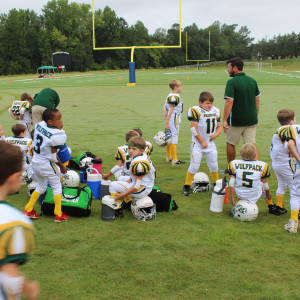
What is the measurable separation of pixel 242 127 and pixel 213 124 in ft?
3.62

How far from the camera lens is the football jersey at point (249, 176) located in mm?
5422

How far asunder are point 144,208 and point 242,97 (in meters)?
3.21

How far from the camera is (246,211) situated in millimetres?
5391

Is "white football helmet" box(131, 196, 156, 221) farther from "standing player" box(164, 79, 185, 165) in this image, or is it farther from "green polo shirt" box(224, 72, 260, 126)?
"standing player" box(164, 79, 185, 165)

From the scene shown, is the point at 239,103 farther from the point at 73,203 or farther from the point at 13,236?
the point at 13,236

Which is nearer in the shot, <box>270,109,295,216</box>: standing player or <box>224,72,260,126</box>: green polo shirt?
<box>270,109,295,216</box>: standing player

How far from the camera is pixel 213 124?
661cm

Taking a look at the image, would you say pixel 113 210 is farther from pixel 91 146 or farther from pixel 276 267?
pixel 91 146

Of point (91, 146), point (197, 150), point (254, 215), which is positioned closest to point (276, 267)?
point (254, 215)

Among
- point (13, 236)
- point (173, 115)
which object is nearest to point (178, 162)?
point (173, 115)

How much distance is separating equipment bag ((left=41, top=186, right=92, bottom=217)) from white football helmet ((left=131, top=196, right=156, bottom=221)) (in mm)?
715

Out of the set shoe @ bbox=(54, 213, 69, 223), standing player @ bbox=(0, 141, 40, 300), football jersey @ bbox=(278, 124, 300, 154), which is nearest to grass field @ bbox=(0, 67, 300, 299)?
shoe @ bbox=(54, 213, 69, 223)

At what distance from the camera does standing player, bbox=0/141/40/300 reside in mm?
2033

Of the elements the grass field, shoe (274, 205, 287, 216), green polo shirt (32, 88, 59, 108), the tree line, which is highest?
the tree line
